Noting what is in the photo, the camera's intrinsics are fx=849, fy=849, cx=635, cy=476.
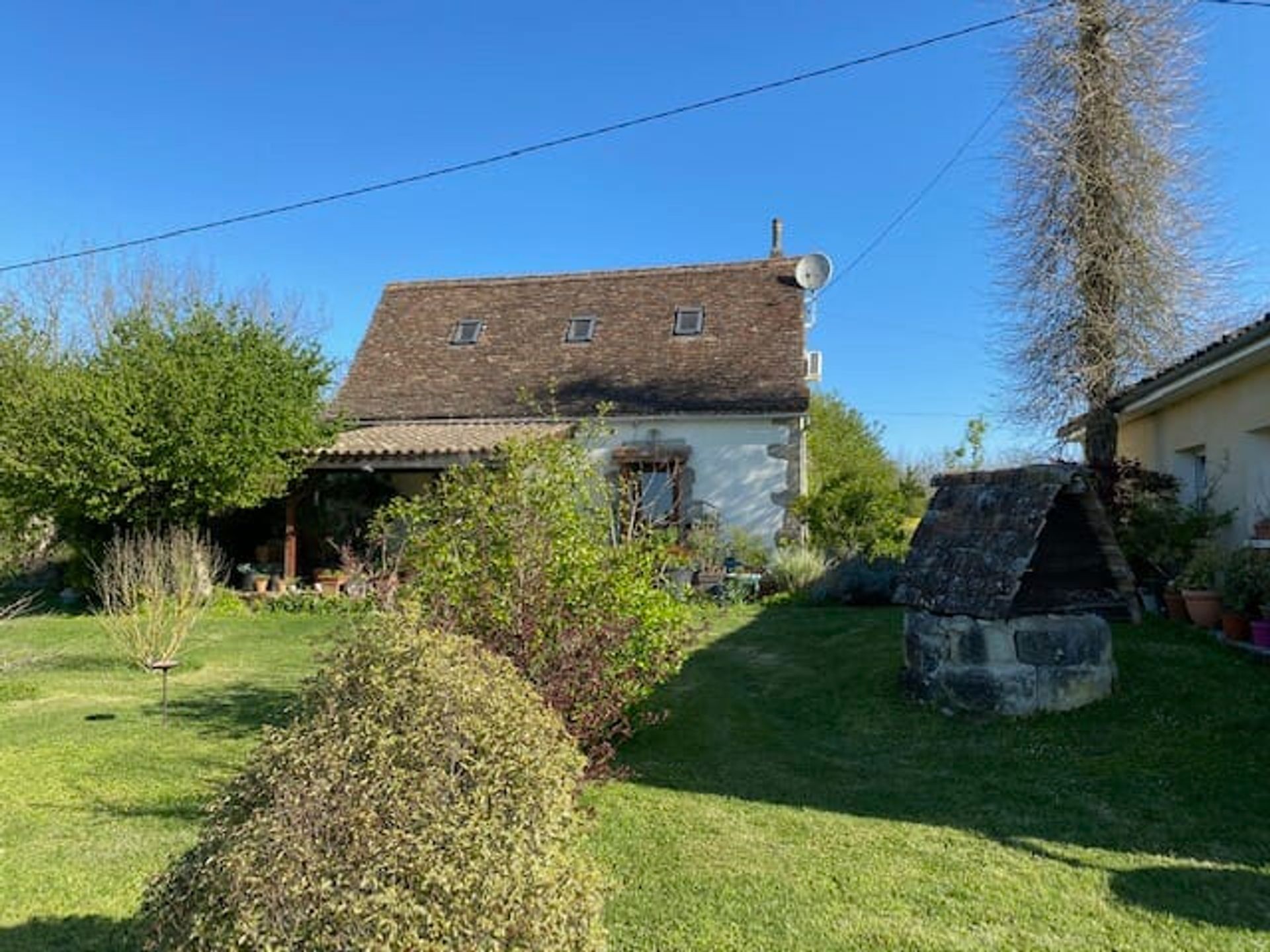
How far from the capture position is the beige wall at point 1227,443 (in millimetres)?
8195

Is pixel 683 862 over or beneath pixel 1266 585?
beneath

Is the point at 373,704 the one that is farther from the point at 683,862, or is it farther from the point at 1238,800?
the point at 1238,800

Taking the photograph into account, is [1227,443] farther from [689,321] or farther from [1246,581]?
[689,321]

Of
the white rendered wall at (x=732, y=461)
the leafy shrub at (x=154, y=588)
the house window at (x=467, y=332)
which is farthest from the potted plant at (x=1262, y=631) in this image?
the house window at (x=467, y=332)

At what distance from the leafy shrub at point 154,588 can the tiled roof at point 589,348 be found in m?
4.50

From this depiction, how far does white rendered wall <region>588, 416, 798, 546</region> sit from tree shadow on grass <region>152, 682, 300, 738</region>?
826cm

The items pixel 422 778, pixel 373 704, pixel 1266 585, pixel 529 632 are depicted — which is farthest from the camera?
pixel 1266 585

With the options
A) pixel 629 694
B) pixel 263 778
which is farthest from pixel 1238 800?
pixel 263 778

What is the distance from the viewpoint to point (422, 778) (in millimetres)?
2287

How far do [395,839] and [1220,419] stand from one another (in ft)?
32.4

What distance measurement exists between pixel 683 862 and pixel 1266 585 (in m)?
5.91

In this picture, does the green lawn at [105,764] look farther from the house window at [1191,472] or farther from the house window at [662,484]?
the house window at [1191,472]

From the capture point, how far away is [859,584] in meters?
12.2

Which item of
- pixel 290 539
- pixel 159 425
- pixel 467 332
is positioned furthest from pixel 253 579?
pixel 467 332
